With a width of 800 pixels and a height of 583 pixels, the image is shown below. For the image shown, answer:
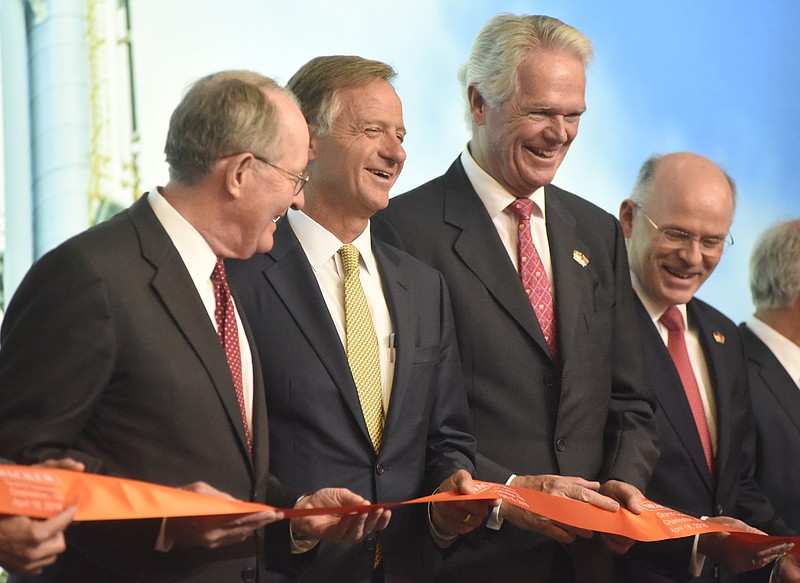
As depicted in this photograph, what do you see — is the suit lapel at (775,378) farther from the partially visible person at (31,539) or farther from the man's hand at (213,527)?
the partially visible person at (31,539)

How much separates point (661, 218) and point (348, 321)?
154 cm

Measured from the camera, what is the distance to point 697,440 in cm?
385

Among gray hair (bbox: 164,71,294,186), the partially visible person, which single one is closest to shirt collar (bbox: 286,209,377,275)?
gray hair (bbox: 164,71,294,186)

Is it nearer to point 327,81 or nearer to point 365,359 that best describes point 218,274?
point 365,359

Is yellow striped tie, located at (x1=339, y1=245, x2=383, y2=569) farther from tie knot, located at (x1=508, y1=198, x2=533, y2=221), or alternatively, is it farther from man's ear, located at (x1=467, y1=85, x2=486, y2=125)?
man's ear, located at (x1=467, y1=85, x2=486, y2=125)

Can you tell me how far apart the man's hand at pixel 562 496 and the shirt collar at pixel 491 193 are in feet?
2.85

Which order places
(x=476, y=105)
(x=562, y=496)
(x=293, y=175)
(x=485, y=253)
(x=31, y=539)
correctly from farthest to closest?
1. (x=476, y=105)
2. (x=485, y=253)
3. (x=562, y=496)
4. (x=293, y=175)
5. (x=31, y=539)

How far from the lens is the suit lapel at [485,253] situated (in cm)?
341

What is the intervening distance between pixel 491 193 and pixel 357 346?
83 centimetres

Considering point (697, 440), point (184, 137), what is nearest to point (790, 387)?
point (697, 440)

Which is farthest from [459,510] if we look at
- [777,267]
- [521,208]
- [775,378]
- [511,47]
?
[777,267]

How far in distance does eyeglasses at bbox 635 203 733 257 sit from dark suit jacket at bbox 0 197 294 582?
6.55 ft

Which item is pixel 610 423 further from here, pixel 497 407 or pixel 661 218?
pixel 661 218

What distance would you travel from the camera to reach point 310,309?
3004mm
